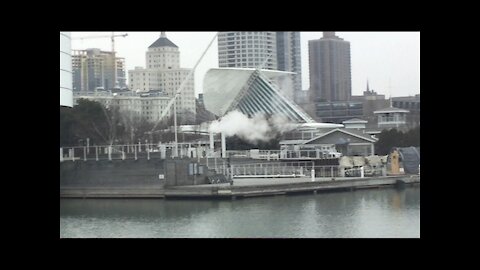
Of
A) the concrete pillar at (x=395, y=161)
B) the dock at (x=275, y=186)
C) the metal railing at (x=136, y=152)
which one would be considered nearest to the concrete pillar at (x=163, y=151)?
the metal railing at (x=136, y=152)

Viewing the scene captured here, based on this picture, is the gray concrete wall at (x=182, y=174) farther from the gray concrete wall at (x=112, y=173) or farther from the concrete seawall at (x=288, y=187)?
the concrete seawall at (x=288, y=187)

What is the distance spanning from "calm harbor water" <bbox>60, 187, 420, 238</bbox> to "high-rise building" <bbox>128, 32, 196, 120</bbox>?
5.17ft

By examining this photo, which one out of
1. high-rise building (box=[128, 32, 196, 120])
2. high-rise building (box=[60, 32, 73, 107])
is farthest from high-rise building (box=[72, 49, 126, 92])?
high-rise building (box=[60, 32, 73, 107])

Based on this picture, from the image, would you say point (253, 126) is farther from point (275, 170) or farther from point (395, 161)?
point (395, 161)

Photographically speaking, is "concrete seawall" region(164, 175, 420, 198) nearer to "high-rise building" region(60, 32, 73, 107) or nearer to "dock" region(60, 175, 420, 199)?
"dock" region(60, 175, 420, 199)

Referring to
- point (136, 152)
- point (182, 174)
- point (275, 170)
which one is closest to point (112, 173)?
point (136, 152)

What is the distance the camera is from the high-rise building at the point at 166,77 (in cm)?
848

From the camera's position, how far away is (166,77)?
9.43 metres

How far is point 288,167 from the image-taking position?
8.90 meters

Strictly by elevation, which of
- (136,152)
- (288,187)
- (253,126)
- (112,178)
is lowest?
(288,187)

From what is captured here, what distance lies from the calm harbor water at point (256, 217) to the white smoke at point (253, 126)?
136 cm

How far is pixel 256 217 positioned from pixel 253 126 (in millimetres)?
2560

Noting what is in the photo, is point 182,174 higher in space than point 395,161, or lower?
lower
